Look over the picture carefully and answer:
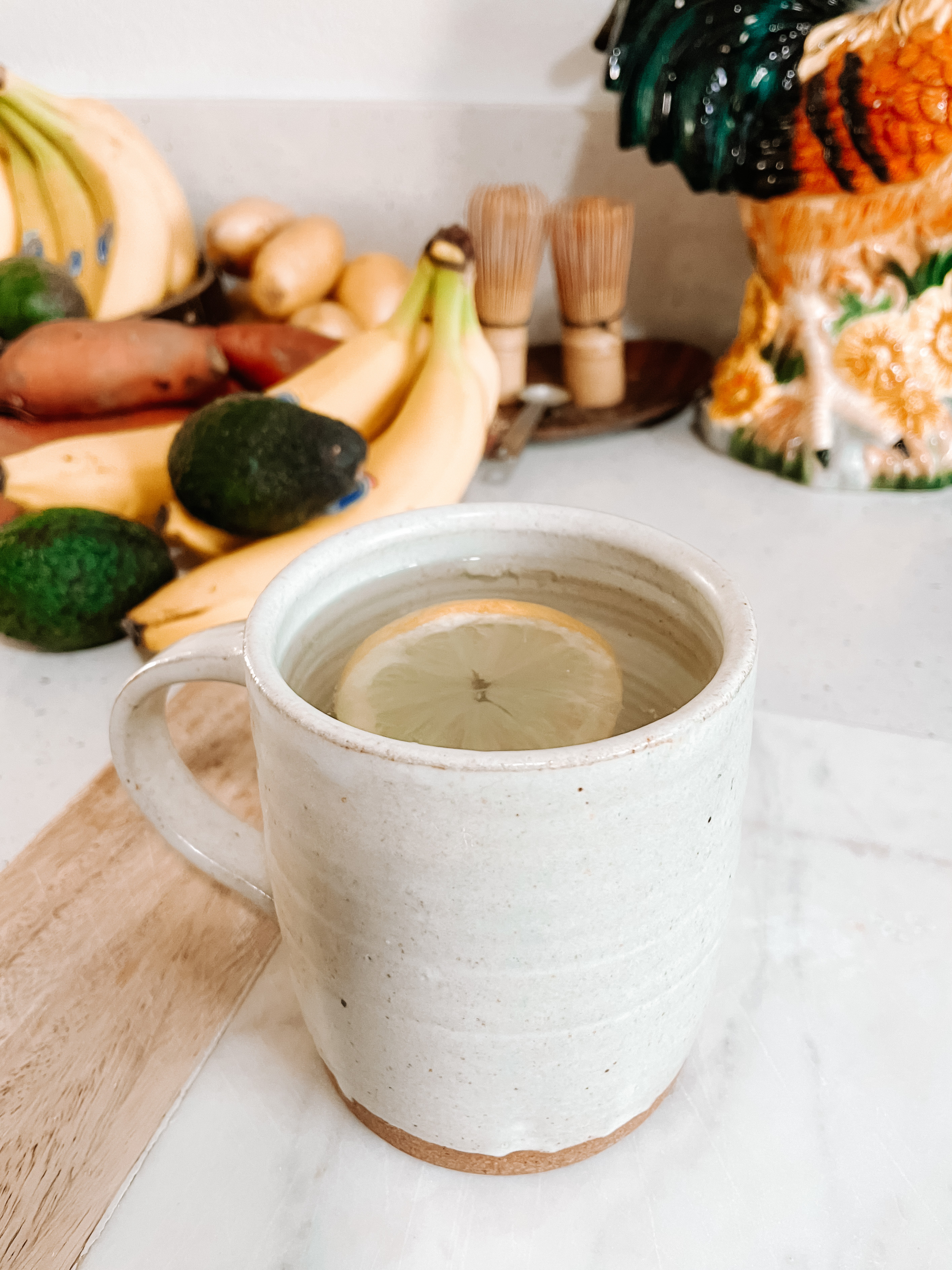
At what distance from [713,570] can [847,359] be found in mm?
516

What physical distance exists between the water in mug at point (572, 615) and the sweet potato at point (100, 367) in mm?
420

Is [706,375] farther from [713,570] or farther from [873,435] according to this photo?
[713,570]

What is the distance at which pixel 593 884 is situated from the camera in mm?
195

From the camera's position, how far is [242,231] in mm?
841

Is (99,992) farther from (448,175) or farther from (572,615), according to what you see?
(448,175)

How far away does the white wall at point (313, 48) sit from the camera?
0.80m

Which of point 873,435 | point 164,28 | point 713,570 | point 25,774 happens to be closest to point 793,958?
point 713,570

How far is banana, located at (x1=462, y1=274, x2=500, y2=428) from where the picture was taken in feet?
2.13

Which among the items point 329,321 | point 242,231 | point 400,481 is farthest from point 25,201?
point 400,481

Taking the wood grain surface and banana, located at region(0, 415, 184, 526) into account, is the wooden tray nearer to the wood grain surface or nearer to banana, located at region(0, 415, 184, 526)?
banana, located at region(0, 415, 184, 526)

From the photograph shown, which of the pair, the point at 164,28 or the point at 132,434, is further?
the point at 164,28

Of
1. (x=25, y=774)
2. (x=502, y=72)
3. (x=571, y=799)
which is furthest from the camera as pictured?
(x=502, y=72)

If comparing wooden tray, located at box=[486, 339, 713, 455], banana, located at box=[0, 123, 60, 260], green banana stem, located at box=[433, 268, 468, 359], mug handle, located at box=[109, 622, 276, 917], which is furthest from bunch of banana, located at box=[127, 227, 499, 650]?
banana, located at box=[0, 123, 60, 260]

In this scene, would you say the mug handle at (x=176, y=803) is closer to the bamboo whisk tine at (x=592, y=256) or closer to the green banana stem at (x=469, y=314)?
the green banana stem at (x=469, y=314)
